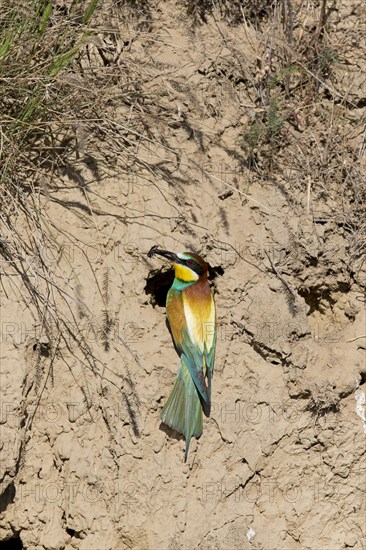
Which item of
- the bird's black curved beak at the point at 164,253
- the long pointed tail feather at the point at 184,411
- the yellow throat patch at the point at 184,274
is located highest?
the bird's black curved beak at the point at 164,253

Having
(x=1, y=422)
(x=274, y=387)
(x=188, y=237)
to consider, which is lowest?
(x=274, y=387)

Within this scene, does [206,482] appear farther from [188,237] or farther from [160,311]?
[188,237]

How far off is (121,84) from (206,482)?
1571 mm

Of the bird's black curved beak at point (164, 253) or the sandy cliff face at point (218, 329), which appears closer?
the sandy cliff face at point (218, 329)

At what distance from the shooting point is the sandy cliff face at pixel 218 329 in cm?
317

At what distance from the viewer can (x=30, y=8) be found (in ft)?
11.4

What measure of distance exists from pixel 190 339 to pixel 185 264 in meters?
0.28

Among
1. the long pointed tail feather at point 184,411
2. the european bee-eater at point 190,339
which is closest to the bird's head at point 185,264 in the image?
the european bee-eater at point 190,339

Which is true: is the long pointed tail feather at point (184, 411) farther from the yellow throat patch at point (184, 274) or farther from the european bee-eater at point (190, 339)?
the yellow throat patch at point (184, 274)

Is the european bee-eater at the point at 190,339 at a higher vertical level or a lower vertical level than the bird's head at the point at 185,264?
lower

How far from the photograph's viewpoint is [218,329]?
3.46 meters

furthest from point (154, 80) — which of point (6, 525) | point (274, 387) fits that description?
point (6, 525)

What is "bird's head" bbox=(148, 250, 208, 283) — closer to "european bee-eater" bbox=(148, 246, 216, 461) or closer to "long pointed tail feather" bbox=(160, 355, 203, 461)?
"european bee-eater" bbox=(148, 246, 216, 461)

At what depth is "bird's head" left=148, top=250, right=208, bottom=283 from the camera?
3.34 metres
